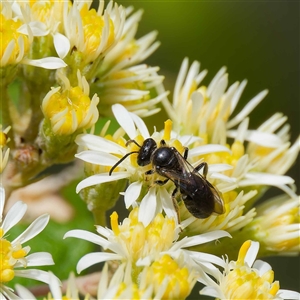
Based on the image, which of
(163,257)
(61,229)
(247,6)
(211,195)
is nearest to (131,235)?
(163,257)

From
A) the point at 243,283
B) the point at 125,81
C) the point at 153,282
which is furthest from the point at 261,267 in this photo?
the point at 125,81

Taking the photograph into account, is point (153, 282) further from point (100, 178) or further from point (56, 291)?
point (100, 178)

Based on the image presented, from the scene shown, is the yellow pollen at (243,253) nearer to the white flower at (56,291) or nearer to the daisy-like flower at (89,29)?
the white flower at (56,291)

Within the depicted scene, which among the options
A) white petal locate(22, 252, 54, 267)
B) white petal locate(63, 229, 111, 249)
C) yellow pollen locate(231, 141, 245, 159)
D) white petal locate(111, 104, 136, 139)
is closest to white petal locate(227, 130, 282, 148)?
yellow pollen locate(231, 141, 245, 159)

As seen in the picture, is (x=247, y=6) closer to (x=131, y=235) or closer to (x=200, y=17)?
(x=200, y=17)

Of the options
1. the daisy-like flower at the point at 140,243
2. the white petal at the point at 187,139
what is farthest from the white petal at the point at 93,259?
the white petal at the point at 187,139

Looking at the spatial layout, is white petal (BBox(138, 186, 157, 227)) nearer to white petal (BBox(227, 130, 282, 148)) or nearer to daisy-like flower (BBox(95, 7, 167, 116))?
daisy-like flower (BBox(95, 7, 167, 116))

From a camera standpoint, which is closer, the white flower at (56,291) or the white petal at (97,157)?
the white flower at (56,291)
